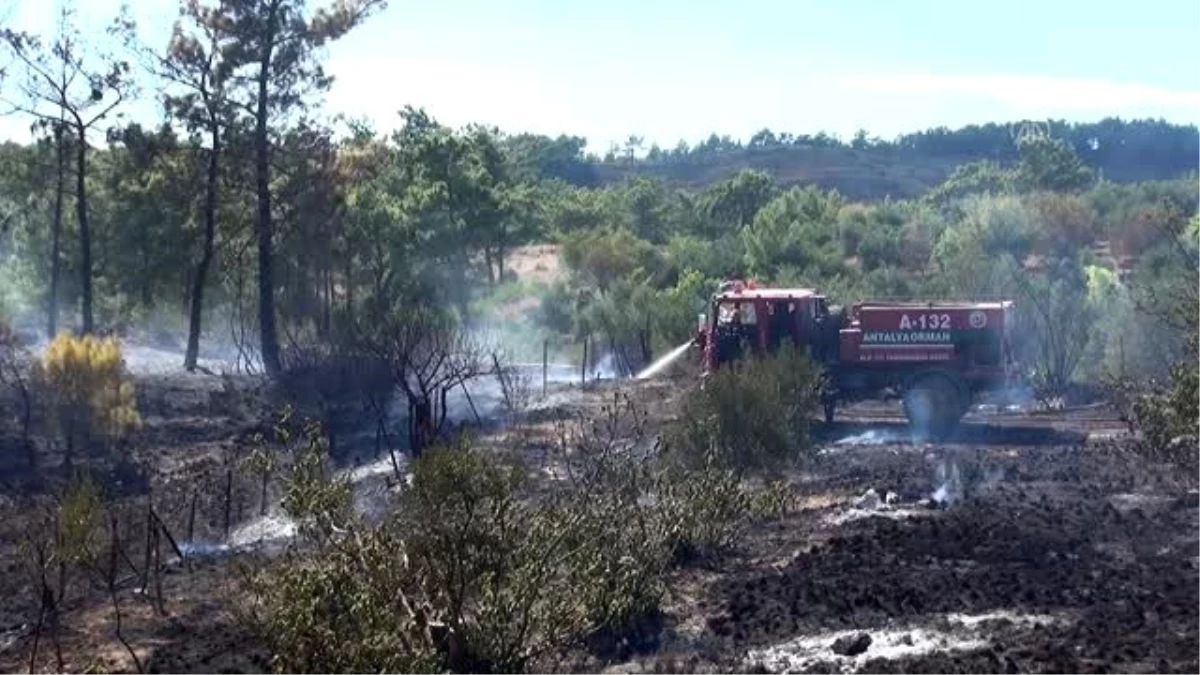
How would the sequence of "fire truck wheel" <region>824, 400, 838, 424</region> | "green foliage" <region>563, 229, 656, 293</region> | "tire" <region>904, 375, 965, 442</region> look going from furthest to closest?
"green foliage" <region>563, 229, 656, 293</region> → "fire truck wheel" <region>824, 400, 838, 424</region> → "tire" <region>904, 375, 965, 442</region>

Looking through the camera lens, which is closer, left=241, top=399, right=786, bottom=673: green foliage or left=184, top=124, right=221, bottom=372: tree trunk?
left=241, top=399, right=786, bottom=673: green foliage

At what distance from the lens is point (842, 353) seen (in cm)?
3231

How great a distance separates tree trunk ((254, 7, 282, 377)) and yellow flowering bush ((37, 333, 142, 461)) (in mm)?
10993

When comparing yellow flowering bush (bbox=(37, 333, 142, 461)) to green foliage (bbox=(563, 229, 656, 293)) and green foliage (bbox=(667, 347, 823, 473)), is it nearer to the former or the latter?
green foliage (bbox=(667, 347, 823, 473))

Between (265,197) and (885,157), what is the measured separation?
143220 mm

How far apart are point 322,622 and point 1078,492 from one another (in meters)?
16.5

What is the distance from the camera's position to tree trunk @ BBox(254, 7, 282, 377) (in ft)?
133

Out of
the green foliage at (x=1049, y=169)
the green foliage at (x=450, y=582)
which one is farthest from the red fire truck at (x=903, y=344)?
the green foliage at (x=1049, y=169)

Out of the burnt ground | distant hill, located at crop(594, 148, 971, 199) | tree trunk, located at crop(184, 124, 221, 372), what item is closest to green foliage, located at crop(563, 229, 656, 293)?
tree trunk, located at crop(184, 124, 221, 372)

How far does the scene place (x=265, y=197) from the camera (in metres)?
40.8

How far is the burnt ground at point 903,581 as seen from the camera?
15000mm

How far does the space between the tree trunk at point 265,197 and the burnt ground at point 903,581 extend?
12.4m

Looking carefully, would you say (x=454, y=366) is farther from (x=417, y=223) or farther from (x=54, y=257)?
(x=417, y=223)

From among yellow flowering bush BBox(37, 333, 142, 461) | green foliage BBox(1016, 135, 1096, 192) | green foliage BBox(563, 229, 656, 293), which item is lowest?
yellow flowering bush BBox(37, 333, 142, 461)
